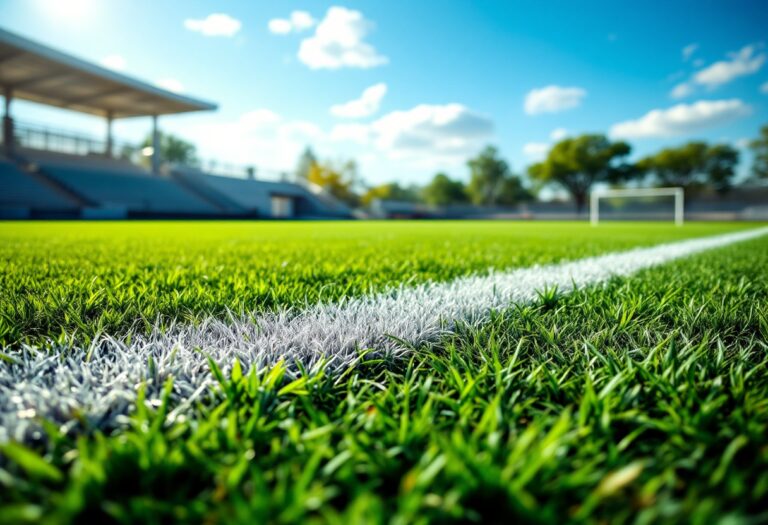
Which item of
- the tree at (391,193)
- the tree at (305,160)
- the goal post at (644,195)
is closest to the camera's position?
the goal post at (644,195)

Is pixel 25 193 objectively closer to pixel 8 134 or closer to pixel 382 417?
pixel 8 134

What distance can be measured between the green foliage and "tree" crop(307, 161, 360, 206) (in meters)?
22.2

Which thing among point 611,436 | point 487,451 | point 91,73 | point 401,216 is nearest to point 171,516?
point 487,451

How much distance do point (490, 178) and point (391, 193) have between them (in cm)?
1997

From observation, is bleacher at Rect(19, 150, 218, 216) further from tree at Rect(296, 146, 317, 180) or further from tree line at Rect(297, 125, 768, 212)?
tree at Rect(296, 146, 317, 180)

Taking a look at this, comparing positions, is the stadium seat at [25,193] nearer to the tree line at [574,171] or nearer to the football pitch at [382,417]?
the football pitch at [382,417]

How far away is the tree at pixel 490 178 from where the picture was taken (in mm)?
71000

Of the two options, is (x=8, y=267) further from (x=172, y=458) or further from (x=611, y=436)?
(x=611, y=436)

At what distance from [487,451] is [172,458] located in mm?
520

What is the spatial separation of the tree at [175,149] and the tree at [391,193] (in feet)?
93.8

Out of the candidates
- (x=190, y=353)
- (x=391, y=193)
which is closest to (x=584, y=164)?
(x=391, y=193)

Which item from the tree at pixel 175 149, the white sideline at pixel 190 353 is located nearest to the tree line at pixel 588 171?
the tree at pixel 175 149

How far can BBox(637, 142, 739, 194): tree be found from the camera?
48656 mm

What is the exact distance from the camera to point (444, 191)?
7325 centimetres
